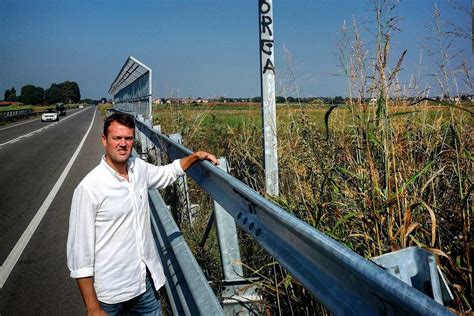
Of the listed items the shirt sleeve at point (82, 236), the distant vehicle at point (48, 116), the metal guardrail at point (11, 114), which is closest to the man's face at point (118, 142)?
the shirt sleeve at point (82, 236)

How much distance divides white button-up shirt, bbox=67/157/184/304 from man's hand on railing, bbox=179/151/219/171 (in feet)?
1.33

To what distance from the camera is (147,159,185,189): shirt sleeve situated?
3.23 meters

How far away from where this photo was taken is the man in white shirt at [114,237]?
101 inches

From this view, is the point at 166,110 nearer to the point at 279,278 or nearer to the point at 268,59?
the point at 268,59

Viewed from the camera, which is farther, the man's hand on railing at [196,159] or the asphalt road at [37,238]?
the asphalt road at [37,238]

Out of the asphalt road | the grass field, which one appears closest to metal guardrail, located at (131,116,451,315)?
the grass field

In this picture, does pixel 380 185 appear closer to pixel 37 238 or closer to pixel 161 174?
pixel 161 174

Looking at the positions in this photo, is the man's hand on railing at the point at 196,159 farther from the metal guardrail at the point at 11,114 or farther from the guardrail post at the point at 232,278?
the metal guardrail at the point at 11,114

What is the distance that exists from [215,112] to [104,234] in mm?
8259

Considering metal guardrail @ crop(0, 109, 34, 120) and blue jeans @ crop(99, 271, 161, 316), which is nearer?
blue jeans @ crop(99, 271, 161, 316)

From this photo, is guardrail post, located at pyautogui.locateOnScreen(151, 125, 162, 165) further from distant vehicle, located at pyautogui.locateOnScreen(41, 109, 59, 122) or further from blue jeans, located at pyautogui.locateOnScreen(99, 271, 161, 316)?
distant vehicle, located at pyautogui.locateOnScreen(41, 109, 59, 122)

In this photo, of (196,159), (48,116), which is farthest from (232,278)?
(48,116)

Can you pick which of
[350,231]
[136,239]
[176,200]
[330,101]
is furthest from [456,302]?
[176,200]

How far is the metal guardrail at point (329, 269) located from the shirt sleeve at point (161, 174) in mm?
1225
